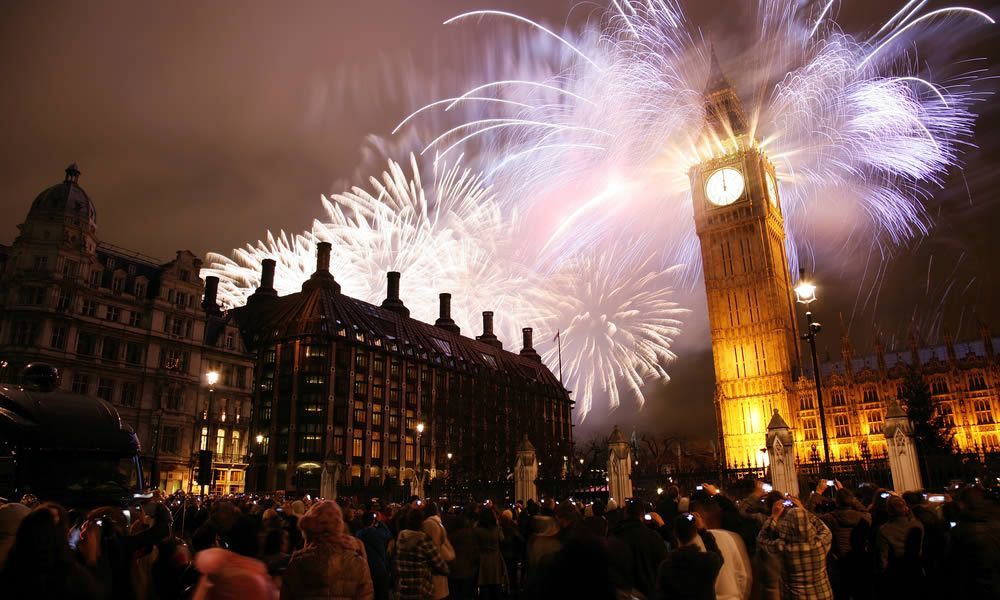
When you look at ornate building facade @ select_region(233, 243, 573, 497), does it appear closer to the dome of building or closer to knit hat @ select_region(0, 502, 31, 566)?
the dome of building

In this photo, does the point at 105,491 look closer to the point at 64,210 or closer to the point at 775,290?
the point at 64,210

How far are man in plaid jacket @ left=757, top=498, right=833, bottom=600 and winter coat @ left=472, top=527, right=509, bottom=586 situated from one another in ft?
15.0

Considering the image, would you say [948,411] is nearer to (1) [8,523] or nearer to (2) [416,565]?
(2) [416,565]

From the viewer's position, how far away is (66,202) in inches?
1943

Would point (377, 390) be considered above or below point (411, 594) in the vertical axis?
above

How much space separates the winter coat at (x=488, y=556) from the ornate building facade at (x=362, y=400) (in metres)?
43.8

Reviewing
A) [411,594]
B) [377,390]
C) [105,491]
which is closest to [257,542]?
[411,594]

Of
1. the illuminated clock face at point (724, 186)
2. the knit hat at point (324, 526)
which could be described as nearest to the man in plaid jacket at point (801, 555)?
the knit hat at point (324, 526)

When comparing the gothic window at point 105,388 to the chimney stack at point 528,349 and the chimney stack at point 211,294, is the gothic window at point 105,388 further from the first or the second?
the chimney stack at point 528,349

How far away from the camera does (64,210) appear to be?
49031 mm

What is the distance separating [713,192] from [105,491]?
8317cm

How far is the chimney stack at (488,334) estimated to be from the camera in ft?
382

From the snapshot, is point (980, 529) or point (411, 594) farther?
point (411, 594)

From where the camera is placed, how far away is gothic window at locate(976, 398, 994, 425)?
70.8 meters
